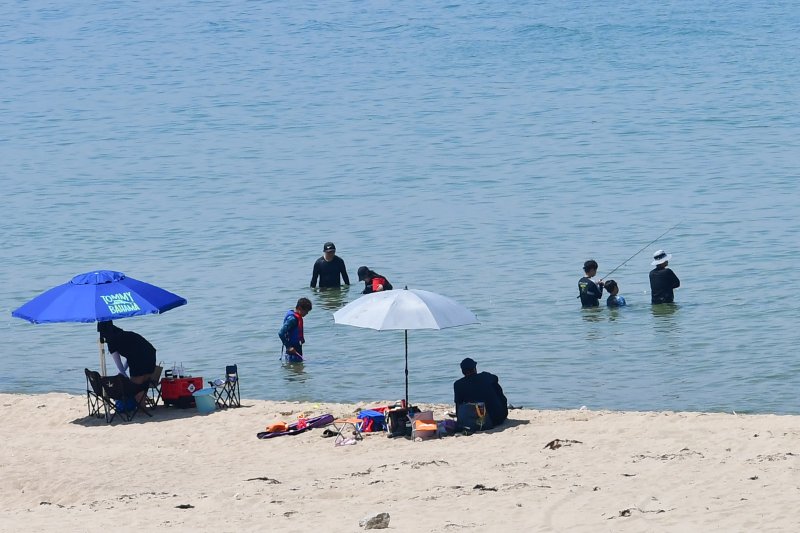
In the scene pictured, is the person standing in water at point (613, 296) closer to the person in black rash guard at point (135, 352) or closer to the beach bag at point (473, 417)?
the beach bag at point (473, 417)

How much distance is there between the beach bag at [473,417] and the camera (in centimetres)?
1270

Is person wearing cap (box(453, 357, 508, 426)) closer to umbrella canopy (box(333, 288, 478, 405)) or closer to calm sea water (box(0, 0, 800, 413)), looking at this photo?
umbrella canopy (box(333, 288, 478, 405))

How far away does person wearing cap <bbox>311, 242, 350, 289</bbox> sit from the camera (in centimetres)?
2072

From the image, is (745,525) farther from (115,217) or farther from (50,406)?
(115,217)

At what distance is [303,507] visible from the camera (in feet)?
33.3

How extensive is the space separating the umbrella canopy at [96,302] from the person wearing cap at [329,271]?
680 centimetres

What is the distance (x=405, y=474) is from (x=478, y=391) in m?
1.88

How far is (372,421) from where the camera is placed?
13.0 metres

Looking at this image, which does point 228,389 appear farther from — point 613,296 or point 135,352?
point 613,296

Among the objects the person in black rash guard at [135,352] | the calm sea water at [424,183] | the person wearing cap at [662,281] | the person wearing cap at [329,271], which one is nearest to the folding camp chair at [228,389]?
the person in black rash guard at [135,352]

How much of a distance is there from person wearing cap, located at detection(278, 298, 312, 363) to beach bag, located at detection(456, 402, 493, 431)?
3.90 meters

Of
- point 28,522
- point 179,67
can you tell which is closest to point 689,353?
point 28,522

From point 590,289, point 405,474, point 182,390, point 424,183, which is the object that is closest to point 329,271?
point 590,289

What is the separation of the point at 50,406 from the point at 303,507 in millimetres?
5555
